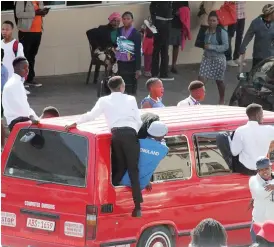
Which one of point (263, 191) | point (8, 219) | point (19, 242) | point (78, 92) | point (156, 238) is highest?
point (263, 191)

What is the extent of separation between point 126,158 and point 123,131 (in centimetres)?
28

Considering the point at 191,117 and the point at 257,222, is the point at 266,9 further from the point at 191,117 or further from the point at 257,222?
the point at 257,222

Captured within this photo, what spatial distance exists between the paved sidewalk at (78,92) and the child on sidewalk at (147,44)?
0.95 feet

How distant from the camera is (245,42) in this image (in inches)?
765

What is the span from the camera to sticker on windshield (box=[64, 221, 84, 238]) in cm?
1097

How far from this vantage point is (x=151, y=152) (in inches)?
444

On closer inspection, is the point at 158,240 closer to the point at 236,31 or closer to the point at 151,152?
the point at 151,152

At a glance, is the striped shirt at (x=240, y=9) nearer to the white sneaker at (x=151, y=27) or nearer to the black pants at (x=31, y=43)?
the white sneaker at (x=151, y=27)

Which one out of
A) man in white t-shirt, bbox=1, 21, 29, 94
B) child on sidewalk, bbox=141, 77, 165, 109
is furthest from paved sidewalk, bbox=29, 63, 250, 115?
child on sidewalk, bbox=141, 77, 165, 109

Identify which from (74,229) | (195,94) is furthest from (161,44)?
(74,229)

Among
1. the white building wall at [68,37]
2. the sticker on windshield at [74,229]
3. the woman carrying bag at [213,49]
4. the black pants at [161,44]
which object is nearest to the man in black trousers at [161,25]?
the black pants at [161,44]

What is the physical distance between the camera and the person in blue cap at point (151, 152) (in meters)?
11.3

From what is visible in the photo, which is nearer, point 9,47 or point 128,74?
point 9,47

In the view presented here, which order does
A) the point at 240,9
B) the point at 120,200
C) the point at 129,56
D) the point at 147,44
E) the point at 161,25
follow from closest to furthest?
the point at 120,200, the point at 129,56, the point at 161,25, the point at 147,44, the point at 240,9
